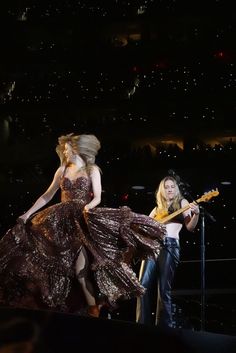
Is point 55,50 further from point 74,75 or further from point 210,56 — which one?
point 210,56

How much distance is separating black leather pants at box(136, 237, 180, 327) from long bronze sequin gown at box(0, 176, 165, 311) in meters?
0.47

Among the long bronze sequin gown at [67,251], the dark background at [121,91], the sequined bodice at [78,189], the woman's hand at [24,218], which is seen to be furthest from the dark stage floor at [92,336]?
the dark background at [121,91]

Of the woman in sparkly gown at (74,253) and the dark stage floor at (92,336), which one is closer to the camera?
the dark stage floor at (92,336)

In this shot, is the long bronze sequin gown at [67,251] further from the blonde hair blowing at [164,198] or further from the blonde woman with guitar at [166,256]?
the blonde hair blowing at [164,198]

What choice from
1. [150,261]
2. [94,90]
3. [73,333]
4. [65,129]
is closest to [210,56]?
[94,90]

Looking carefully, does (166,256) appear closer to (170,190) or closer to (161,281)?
(161,281)

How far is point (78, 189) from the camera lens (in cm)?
518

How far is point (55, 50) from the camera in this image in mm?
14680

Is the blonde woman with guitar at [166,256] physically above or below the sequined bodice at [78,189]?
below

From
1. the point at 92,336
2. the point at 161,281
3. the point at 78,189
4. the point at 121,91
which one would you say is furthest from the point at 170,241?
the point at 121,91

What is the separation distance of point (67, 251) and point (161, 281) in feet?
3.63

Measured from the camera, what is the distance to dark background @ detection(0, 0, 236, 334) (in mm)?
13047

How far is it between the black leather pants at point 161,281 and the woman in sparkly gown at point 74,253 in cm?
49

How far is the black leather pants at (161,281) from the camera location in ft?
17.6
